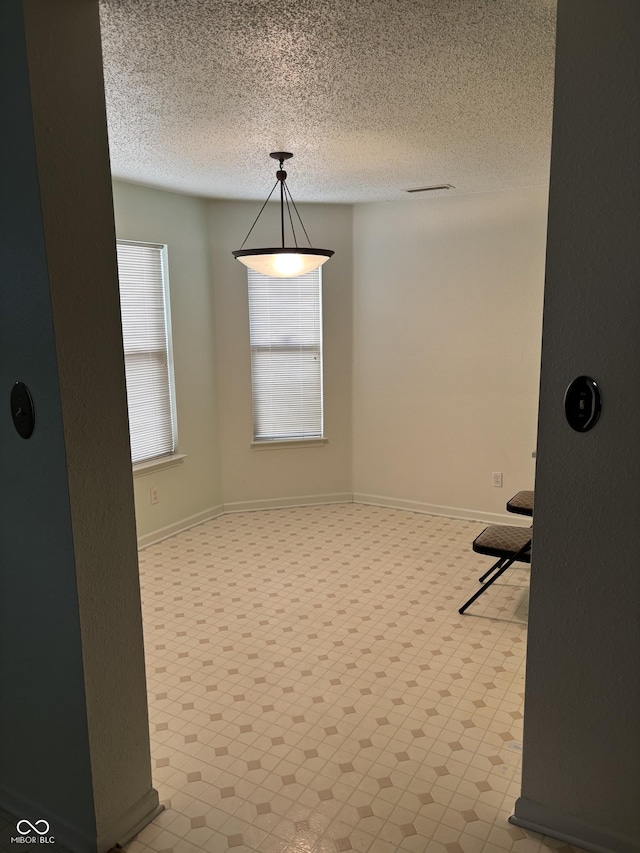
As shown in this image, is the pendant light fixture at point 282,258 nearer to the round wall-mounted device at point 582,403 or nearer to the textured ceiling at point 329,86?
the textured ceiling at point 329,86

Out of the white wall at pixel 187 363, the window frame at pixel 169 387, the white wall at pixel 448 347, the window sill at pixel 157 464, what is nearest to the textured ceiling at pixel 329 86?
the white wall at pixel 187 363

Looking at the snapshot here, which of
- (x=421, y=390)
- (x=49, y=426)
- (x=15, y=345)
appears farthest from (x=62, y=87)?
(x=421, y=390)

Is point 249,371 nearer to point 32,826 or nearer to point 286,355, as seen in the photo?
point 286,355

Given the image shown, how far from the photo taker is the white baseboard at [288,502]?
535cm

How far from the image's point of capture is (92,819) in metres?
1.88

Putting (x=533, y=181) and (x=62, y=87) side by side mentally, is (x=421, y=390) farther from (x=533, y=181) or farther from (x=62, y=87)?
(x=62, y=87)

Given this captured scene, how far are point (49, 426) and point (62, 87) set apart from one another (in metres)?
0.87

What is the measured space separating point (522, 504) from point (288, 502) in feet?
7.37

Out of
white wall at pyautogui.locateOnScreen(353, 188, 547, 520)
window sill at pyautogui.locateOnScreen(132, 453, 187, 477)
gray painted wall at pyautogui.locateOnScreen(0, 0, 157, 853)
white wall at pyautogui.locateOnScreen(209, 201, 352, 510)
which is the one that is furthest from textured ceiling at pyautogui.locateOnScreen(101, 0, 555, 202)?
window sill at pyautogui.locateOnScreen(132, 453, 187, 477)

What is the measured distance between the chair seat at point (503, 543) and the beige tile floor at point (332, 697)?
0.40 metres

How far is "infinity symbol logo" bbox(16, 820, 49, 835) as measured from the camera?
199cm

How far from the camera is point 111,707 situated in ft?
6.27

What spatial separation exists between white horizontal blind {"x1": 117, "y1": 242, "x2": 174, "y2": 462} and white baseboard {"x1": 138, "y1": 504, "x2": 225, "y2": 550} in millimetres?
550

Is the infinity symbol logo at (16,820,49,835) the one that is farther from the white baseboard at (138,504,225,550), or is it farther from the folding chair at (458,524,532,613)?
the white baseboard at (138,504,225,550)
